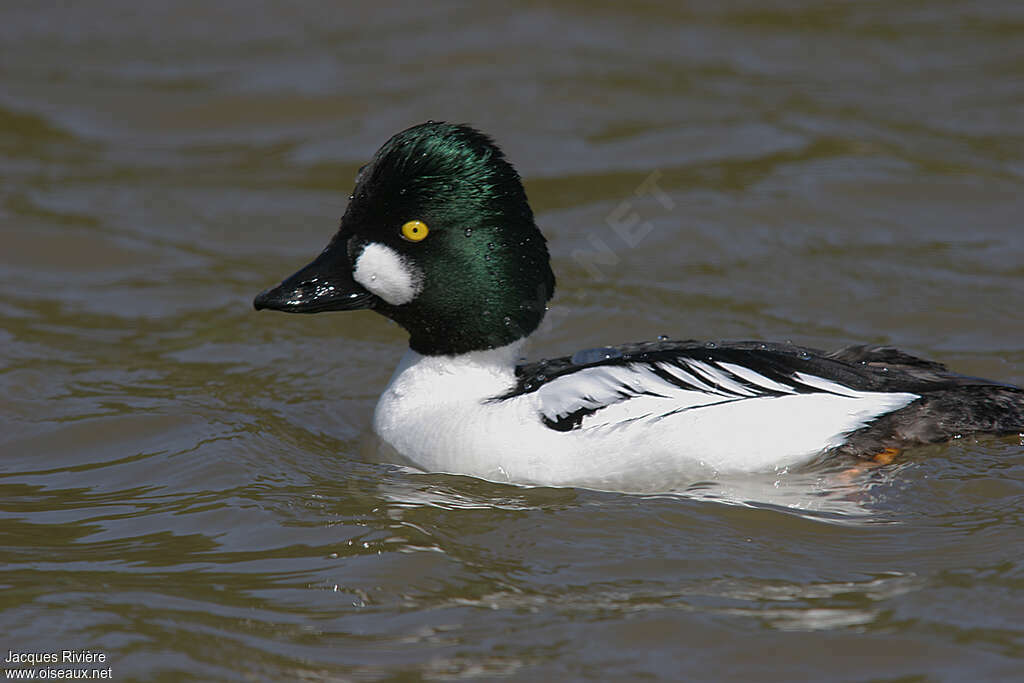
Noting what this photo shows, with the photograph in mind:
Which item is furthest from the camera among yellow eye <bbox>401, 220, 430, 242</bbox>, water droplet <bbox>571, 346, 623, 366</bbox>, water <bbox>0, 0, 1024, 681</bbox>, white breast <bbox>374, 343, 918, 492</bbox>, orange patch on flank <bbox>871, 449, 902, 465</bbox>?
water droplet <bbox>571, 346, 623, 366</bbox>

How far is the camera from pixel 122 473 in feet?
21.0

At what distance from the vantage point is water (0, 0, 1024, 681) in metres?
4.80

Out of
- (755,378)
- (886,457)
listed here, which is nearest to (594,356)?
(755,378)

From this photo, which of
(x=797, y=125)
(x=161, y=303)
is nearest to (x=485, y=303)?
(x=161, y=303)

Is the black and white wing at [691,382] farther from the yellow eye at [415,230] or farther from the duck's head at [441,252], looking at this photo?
the yellow eye at [415,230]

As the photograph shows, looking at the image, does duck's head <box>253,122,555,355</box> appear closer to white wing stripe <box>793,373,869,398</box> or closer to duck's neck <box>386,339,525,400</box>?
duck's neck <box>386,339,525,400</box>

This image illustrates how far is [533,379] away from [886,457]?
1.60m

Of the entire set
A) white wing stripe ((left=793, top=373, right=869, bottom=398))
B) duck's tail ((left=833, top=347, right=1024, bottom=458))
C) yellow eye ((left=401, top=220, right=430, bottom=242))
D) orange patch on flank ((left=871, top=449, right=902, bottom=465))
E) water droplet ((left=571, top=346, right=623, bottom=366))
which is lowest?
orange patch on flank ((left=871, top=449, right=902, bottom=465))

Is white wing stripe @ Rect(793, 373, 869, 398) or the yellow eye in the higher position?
the yellow eye

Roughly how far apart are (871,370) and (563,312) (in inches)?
111

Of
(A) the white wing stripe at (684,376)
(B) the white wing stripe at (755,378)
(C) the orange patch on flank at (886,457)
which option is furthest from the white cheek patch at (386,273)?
(C) the orange patch on flank at (886,457)

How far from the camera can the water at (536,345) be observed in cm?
480

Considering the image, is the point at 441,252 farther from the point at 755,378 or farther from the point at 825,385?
the point at 825,385

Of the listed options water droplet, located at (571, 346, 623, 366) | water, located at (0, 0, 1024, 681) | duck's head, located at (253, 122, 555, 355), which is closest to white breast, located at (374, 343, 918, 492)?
water, located at (0, 0, 1024, 681)
